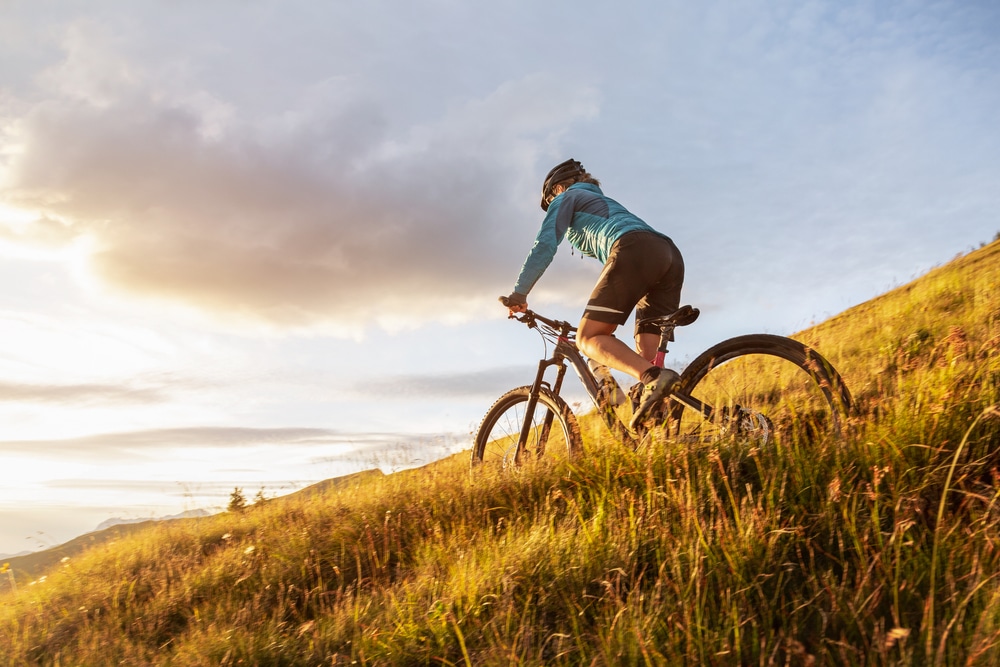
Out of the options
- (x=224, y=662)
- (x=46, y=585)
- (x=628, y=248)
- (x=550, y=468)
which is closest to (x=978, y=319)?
(x=628, y=248)

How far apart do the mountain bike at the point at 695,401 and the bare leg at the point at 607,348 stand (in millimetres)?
271

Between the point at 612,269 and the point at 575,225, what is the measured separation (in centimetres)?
63

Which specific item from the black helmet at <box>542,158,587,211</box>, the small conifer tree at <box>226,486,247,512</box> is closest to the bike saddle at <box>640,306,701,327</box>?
the black helmet at <box>542,158,587,211</box>

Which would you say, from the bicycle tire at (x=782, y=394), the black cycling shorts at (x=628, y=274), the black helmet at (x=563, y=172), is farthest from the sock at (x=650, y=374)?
the black helmet at (x=563, y=172)

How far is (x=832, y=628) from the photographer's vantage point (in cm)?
238

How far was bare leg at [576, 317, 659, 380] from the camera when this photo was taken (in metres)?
4.36

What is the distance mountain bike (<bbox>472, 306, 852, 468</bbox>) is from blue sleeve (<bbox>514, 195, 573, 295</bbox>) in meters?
0.56

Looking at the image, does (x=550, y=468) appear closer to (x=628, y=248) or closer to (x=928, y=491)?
(x=628, y=248)

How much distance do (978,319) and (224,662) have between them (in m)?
7.24

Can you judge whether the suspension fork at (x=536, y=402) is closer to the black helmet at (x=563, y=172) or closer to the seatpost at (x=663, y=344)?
the seatpost at (x=663, y=344)

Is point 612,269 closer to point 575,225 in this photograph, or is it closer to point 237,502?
point 575,225

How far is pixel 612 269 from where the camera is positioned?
4578 millimetres

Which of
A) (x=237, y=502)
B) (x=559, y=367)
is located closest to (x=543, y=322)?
(x=559, y=367)

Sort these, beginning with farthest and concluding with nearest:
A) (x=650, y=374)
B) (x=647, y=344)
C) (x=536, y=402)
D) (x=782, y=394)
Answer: (x=536, y=402)
(x=647, y=344)
(x=650, y=374)
(x=782, y=394)
